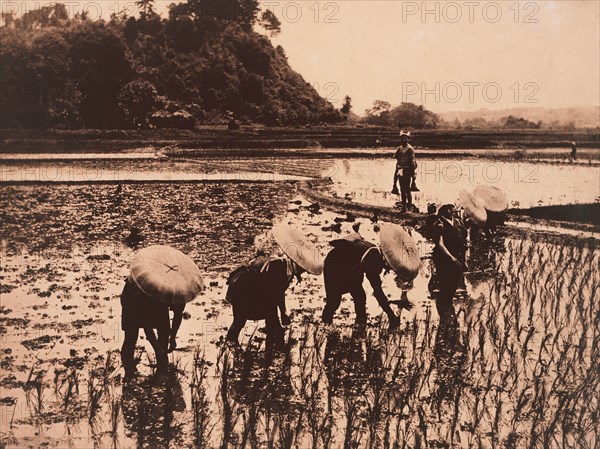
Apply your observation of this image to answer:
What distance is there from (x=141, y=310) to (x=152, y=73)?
60.0 ft

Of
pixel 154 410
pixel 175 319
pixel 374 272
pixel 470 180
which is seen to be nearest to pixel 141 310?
pixel 175 319

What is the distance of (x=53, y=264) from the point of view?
26.5 feet

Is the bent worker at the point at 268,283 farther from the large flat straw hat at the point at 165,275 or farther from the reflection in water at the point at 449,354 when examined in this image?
the reflection in water at the point at 449,354

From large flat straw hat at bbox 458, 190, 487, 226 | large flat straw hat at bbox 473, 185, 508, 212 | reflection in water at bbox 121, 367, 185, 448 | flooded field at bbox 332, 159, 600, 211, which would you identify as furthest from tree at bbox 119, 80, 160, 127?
reflection in water at bbox 121, 367, 185, 448

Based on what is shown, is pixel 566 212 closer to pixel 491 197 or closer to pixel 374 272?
pixel 491 197

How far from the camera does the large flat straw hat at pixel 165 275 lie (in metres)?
4.80

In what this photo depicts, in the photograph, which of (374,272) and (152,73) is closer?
(374,272)

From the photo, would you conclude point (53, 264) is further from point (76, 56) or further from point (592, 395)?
point (76, 56)

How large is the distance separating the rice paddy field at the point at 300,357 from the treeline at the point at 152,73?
3502 mm

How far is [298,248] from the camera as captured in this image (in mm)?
5578

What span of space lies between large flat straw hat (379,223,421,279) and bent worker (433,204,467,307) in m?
0.53

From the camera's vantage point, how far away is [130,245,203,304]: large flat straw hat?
4.80 metres

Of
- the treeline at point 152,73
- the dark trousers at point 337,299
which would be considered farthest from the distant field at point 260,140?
the dark trousers at point 337,299

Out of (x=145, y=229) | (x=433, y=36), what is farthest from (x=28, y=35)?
(x=433, y=36)
